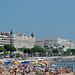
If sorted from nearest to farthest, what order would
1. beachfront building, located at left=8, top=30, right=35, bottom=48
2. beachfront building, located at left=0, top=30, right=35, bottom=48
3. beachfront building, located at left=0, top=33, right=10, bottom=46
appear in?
beachfront building, located at left=0, top=33, right=10, bottom=46 → beachfront building, located at left=0, top=30, right=35, bottom=48 → beachfront building, located at left=8, top=30, right=35, bottom=48

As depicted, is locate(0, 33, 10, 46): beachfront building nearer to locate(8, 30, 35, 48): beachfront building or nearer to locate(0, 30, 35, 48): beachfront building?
locate(0, 30, 35, 48): beachfront building

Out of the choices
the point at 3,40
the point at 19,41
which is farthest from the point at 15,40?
the point at 3,40

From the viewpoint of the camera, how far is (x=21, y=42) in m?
138

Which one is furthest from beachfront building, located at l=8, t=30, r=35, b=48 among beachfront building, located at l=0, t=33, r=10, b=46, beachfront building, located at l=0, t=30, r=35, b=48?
beachfront building, located at l=0, t=33, r=10, b=46

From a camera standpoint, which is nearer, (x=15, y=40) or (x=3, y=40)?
(x=3, y=40)

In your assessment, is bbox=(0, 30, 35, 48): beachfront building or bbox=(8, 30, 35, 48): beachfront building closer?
bbox=(0, 30, 35, 48): beachfront building

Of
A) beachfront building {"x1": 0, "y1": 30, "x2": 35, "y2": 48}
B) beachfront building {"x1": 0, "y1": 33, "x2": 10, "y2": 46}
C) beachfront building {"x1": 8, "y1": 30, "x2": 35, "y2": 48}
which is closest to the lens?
beachfront building {"x1": 0, "y1": 33, "x2": 10, "y2": 46}

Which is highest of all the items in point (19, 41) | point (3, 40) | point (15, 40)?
point (15, 40)

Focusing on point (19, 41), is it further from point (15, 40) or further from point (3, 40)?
point (3, 40)

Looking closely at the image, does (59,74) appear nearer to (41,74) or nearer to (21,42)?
(41,74)

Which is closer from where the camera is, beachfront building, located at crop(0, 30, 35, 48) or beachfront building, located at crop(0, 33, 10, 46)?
beachfront building, located at crop(0, 33, 10, 46)

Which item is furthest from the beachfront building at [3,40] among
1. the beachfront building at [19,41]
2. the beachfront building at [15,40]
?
the beachfront building at [19,41]

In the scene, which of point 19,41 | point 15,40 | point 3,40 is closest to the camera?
point 3,40

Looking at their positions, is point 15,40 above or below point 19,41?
above
